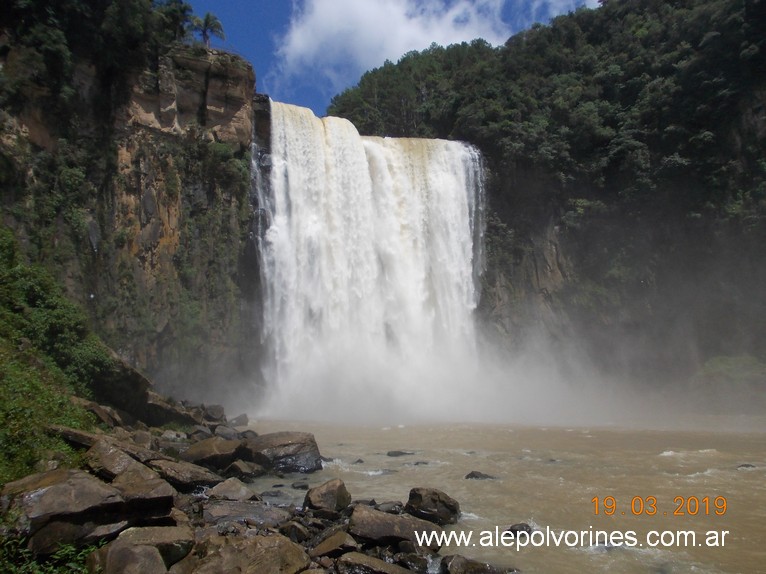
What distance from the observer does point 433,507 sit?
835 centimetres

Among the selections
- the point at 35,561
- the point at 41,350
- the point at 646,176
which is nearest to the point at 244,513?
the point at 35,561

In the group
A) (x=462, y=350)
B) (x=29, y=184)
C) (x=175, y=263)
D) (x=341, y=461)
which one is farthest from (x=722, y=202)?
(x=29, y=184)

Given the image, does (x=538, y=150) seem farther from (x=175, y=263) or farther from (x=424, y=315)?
(x=175, y=263)

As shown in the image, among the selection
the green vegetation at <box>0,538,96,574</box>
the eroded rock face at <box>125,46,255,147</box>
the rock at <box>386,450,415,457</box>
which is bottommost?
the rock at <box>386,450,415,457</box>

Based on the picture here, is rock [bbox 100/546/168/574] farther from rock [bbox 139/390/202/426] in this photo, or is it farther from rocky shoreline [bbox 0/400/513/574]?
rock [bbox 139/390/202/426]

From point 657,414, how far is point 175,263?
2231 centimetres

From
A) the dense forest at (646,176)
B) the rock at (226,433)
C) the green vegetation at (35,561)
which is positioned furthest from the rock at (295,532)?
the dense forest at (646,176)

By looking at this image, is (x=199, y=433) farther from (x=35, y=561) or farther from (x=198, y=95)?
(x=198, y=95)

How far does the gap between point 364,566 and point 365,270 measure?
21180 mm

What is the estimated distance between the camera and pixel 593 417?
2453cm

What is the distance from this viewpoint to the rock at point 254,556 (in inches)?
227

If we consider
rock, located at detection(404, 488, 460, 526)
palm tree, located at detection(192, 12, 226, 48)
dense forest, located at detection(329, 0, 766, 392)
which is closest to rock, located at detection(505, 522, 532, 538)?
rock, located at detection(404, 488, 460, 526)

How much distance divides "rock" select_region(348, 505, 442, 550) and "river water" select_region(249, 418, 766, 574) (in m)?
0.49

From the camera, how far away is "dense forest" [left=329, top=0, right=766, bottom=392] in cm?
2669
